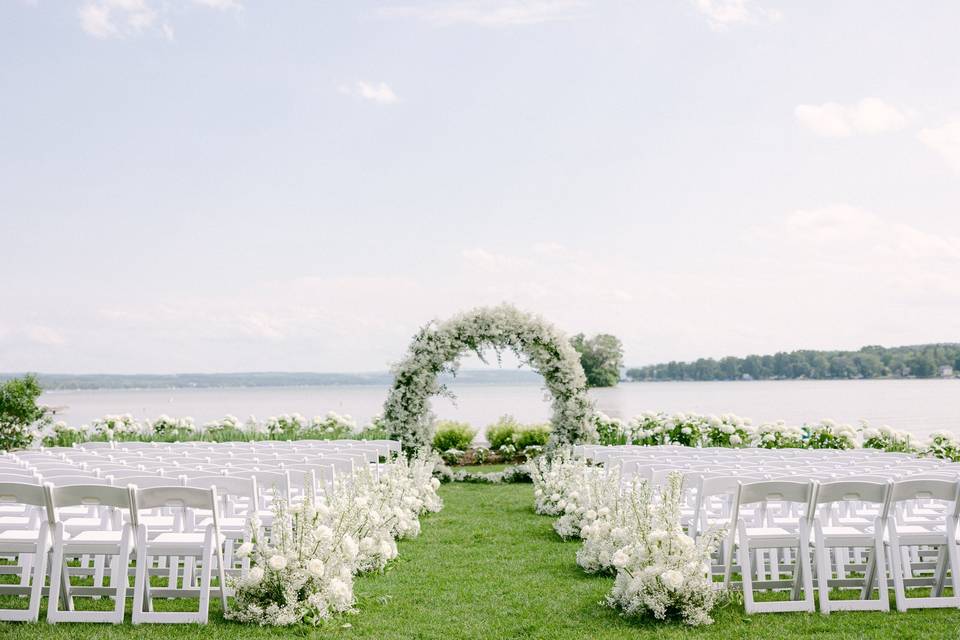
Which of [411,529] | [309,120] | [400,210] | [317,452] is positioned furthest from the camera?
[400,210]

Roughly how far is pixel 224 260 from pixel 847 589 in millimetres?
30210

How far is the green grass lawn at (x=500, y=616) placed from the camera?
201 inches

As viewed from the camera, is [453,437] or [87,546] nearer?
[87,546]

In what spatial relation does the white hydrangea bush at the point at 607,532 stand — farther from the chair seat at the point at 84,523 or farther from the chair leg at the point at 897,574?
the chair seat at the point at 84,523

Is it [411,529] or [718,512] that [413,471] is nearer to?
[411,529]

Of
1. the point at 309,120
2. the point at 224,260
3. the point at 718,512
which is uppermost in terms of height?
the point at 309,120

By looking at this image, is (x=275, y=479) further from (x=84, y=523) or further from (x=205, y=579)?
(x=84, y=523)

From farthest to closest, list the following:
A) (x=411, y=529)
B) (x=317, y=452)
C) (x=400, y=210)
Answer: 1. (x=400, y=210)
2. (x=317, y=452)
3. (x=411, y=529)

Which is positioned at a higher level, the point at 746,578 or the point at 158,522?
the point at 158,522

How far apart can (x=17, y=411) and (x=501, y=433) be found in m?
10.2

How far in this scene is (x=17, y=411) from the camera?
55.6ft

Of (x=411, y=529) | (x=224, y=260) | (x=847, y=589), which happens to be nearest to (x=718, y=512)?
(x=847, y=589)

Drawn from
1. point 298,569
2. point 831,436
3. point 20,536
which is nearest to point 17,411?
point 20,536

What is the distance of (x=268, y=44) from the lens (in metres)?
19.1
